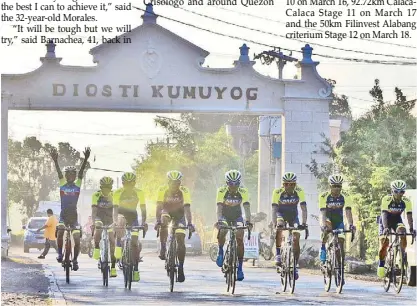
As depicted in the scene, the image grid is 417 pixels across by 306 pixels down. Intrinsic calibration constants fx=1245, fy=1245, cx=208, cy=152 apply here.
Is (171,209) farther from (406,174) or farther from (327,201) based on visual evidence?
(406,174)

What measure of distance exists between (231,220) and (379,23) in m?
4.32

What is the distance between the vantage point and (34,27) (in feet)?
68.6

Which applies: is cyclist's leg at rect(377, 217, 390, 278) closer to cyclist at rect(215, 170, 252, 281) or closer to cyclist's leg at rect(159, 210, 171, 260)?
cyclist at rect(215, 170, 252, 281)

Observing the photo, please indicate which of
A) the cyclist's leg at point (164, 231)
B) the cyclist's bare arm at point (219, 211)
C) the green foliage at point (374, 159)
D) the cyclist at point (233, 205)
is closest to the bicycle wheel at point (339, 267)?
the cyclist at point (233, 205)

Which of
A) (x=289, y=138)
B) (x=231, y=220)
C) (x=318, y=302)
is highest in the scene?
(x=289, y=138)

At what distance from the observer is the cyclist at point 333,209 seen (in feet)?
68.4

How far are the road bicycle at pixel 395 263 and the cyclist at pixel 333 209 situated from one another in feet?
2.59

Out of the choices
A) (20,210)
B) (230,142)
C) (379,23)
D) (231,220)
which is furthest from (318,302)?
(230,142)

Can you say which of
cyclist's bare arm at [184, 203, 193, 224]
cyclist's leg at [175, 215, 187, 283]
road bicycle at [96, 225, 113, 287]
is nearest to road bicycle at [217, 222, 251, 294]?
cyclist's bare arm at [184, 203, 193, 224]

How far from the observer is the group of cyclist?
798 inches

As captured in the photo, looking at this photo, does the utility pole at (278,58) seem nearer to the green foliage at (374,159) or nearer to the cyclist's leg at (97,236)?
the green foliage at (374,159)

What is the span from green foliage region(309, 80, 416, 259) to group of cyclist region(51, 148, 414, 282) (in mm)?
6408

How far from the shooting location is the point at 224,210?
20.4 meters

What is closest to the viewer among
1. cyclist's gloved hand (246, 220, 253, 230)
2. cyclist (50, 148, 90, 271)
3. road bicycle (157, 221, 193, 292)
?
cyclist's gloved hand (246, 220, 253, 230)
